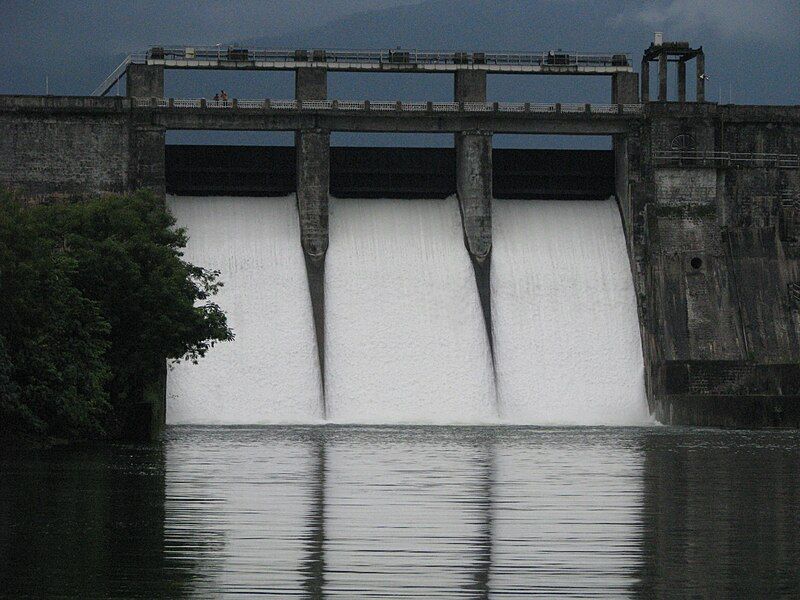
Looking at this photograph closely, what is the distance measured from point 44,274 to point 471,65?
34.2 m

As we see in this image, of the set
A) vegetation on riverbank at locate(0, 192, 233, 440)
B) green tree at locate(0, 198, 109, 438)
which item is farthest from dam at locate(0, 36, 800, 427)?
green tree at locate(0, 198, 109, 438)

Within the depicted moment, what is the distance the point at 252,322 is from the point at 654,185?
60.3 ft

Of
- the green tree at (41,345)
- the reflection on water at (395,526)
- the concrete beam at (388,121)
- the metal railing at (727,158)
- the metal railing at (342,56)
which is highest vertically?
the metal railing at (342,56)

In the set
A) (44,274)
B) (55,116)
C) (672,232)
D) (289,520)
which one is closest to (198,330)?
(44,274)

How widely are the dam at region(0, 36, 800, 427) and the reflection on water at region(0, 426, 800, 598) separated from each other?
1103 inches

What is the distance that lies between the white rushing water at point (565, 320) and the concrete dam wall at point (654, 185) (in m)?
0.63

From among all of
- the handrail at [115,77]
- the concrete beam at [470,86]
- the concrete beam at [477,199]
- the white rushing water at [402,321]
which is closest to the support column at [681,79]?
the concrete beam at [470,86]

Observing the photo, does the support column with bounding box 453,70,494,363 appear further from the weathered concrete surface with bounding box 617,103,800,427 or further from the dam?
the weathered concrete surface with bounding box 617,103,800,427

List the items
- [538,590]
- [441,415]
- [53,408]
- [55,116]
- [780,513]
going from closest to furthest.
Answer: [538,590]
[780,513]
[53,408]
[441,415]
[55,116]

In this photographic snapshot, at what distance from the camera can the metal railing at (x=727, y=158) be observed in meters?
75.9

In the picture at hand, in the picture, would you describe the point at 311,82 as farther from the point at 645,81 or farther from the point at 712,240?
the point at 712,240

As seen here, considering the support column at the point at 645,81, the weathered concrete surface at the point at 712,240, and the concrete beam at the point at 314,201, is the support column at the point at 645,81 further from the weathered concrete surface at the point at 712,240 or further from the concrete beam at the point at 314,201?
the concrete beam at the point at 314,201

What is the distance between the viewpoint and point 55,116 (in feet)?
239

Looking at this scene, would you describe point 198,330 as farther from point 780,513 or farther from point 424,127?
point 780,513
